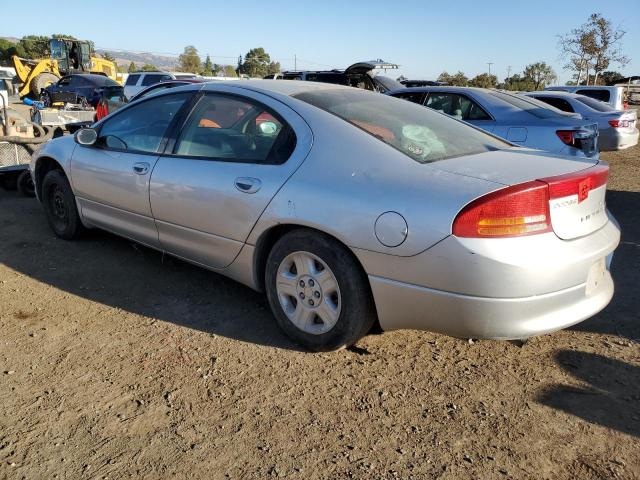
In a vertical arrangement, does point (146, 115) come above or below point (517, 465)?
above

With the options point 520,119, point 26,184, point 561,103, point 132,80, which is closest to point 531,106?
point 520,119

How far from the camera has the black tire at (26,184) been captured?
6.87 m

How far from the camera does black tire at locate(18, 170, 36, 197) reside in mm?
6867

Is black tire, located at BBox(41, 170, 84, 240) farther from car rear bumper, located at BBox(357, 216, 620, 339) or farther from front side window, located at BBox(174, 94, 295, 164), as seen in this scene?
car rear bumper, located at BBox(357, 216, 620, 339)

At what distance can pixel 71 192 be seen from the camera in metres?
4.85

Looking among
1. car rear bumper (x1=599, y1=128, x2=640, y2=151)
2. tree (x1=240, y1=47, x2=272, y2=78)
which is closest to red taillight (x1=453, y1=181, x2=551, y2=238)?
car rear bumper (x1=599, y1=128, x2=640, y2=151)

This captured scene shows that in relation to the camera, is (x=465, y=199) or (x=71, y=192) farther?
(x=71, y=192)

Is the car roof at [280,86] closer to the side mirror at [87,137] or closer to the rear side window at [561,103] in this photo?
the side mirror at [87,137]

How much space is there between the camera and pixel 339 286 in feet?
9.62

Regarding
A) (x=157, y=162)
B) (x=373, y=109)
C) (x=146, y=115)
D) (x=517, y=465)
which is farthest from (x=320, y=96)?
(x=517, y=465)

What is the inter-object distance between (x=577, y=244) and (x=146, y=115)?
3.23 m

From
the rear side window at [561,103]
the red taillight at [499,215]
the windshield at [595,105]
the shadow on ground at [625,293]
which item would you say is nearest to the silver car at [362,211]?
the red taillight at [499,215]

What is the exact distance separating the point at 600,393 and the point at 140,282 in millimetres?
3173

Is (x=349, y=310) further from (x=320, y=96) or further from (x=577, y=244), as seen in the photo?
(x=320, y=96)
